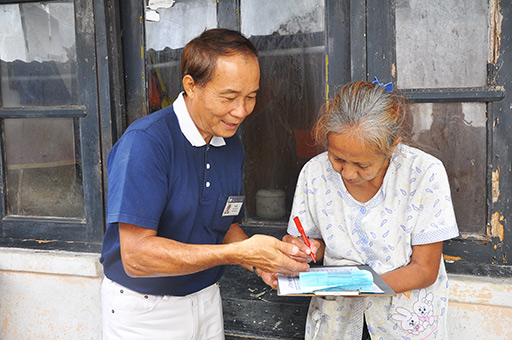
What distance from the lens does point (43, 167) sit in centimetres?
256

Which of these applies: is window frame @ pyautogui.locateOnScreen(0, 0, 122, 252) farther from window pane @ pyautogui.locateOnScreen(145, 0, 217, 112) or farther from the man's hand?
the man's hand

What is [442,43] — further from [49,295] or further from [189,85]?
[49,295]

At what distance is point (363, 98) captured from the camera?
1.50m

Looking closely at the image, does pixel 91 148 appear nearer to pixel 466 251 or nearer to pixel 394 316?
pixel 394 316

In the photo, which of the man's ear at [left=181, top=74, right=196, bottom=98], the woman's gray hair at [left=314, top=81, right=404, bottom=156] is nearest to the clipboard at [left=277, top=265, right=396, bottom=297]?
the woman's gray hair at [left=314, top=81, right=404, bottom=156]

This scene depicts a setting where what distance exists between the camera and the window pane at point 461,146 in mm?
1988

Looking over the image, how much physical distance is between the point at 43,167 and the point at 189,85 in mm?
1408

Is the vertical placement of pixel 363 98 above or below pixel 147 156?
above

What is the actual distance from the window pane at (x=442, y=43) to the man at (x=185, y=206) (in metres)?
0.83

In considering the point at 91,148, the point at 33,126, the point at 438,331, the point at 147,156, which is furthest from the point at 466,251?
the point at 33,126

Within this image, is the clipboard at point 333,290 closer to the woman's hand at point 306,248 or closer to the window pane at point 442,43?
the woman's hand at point 306,248

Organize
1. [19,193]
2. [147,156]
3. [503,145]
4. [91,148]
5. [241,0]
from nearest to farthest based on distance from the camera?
[147,156]
[503,145]
[241,0]
[91,148]
[19,193]

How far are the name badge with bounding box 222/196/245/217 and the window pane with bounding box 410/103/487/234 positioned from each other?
85 cm

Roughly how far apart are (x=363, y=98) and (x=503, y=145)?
819 millimetres
